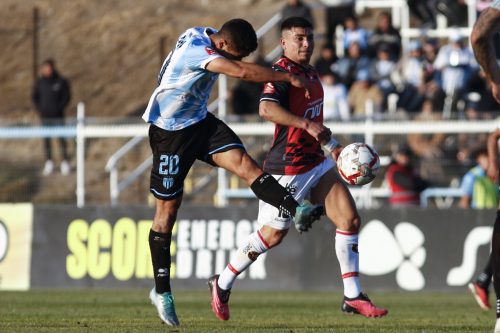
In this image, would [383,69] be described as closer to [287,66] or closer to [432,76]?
[432,76]

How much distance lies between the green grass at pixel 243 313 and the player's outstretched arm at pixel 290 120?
1.63 meters

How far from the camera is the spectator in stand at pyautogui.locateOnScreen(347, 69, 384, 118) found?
22359 mm

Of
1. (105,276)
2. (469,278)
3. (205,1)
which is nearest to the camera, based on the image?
(469,278)

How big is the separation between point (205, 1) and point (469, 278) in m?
19.6

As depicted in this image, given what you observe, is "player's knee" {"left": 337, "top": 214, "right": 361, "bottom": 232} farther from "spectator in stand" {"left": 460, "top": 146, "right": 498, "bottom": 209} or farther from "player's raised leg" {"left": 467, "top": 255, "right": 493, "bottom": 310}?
"spectator in stand" {"left": 460, "top": 146, "right": 498, "bottom": 209}

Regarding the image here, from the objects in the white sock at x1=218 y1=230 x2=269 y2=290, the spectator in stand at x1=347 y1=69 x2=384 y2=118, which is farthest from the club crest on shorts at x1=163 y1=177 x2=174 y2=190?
the spectator in stand at x1=347 y1=69 x2=384 y2=118

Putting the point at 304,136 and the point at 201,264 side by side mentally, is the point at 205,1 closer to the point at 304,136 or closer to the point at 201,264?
the point at 201,264

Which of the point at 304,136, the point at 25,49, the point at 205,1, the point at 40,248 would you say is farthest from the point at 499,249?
the point at 205,1

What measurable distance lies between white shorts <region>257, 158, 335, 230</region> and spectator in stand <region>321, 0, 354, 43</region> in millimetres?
15837

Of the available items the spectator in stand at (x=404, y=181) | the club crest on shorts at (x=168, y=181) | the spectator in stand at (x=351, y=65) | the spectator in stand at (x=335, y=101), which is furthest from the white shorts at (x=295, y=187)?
the spectator in stand at (x=351, y=65)

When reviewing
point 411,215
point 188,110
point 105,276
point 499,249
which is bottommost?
point 105,276

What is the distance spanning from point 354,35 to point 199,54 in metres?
14.8

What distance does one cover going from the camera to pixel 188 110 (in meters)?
11.0

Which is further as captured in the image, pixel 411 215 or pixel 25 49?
pixel 25 49
